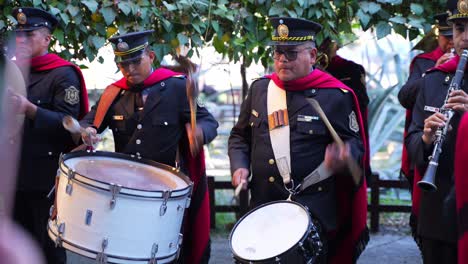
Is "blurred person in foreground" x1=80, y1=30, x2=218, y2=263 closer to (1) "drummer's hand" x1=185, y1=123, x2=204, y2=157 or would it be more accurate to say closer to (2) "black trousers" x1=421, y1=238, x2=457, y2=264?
(1) "drummer's hand" x1=185, y1=123, x2=204, y2=157

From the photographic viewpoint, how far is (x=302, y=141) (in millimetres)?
5723

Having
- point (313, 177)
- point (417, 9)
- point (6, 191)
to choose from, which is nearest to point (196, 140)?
point (313, 177)

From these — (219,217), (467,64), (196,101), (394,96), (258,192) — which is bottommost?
(219,217)

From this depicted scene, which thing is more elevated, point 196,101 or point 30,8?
point 30,8

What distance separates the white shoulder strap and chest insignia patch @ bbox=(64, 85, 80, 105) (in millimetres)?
1453

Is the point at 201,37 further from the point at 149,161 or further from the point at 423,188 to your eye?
the point at 423,188

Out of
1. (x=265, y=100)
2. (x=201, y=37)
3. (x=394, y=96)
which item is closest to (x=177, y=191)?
(x=265, y=100)

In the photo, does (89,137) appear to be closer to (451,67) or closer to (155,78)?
(155,78)

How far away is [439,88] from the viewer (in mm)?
5223

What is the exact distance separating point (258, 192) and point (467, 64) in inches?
58.3

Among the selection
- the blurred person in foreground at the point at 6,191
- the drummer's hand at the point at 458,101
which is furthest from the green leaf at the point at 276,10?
the blurred person in foreground at the point at 6,191

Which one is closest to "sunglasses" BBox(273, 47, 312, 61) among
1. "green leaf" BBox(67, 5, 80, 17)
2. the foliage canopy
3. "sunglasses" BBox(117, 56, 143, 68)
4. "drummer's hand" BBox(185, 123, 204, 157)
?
"drummer's hand" BBox(185, 123, 204, 157)

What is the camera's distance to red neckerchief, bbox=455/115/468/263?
4.54 m

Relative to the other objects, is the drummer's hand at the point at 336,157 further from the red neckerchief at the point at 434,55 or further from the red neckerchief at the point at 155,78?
the red neckerchief at the point at 434,55
